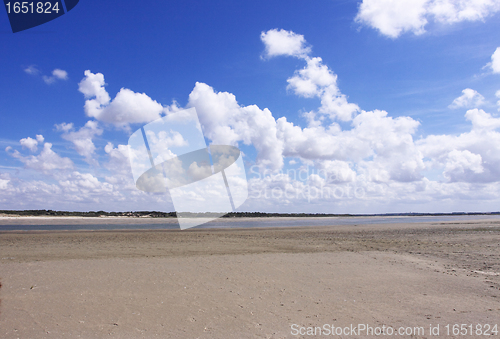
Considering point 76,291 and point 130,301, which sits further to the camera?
point 76,291

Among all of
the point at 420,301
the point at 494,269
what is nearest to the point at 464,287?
the point at 420,301

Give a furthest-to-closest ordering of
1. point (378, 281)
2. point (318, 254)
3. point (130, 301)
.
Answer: point (318, 254) < point (378, 281) < point (130, 301)

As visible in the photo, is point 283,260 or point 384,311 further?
point 283,260

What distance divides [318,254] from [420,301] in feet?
25.6

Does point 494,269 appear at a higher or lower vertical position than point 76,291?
lower

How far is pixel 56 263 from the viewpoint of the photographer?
11.9m

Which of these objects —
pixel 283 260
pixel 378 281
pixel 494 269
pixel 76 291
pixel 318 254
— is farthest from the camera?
pixel 318 254

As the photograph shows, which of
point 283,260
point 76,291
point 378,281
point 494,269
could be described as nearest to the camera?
point 76,291

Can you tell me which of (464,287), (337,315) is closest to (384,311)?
(337,315)

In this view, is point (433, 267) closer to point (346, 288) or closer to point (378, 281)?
point (378, 281)

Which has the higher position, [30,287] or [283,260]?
[30,287]

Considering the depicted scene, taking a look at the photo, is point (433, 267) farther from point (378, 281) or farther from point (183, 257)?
point (183, 257)

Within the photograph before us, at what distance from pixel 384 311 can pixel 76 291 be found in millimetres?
8410

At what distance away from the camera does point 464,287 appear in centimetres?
848
